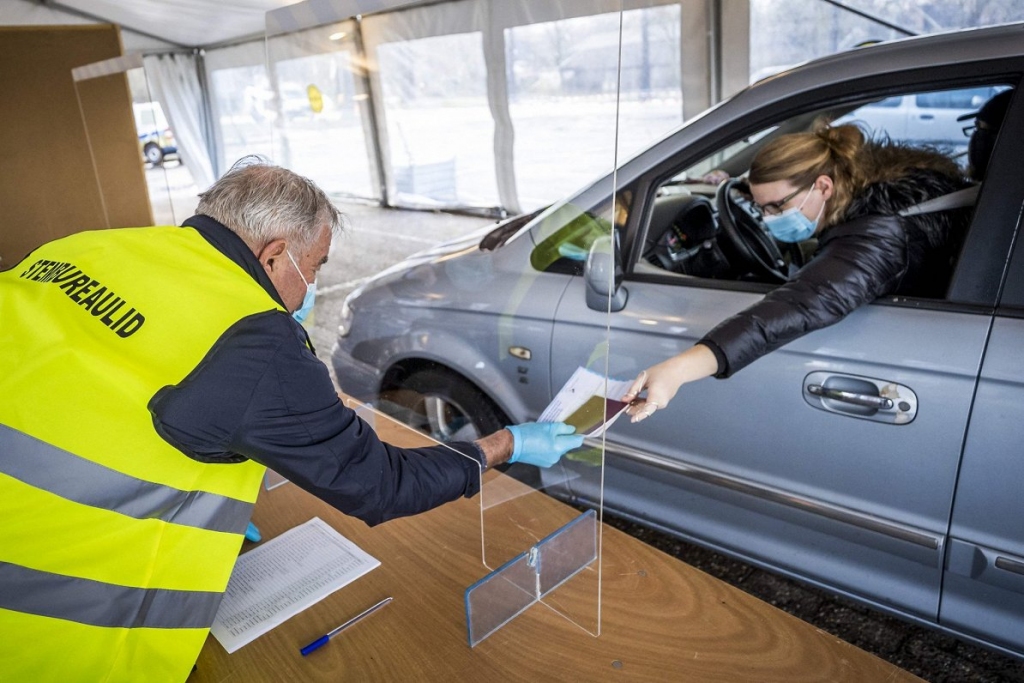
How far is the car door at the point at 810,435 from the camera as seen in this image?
5.61 feet

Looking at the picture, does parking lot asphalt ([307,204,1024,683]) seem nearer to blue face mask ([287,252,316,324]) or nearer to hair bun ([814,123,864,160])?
blue face mask ([287,252,316,324])

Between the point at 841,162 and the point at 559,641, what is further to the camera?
the point at 841,162

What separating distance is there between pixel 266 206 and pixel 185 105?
1.06m

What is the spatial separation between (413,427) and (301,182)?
674 millimetres

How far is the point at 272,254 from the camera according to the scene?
128cm

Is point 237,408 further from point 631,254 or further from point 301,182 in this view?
point 631,254

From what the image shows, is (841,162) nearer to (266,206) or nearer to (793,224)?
(793,224)

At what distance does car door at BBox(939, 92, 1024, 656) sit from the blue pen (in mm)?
1287

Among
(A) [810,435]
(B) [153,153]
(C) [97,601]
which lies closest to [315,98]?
(B) [153,153]

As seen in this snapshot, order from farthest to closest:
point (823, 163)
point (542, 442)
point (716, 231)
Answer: point (716, 231), point (823, 163), point (542, 442)

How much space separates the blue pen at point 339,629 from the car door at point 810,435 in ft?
2.35

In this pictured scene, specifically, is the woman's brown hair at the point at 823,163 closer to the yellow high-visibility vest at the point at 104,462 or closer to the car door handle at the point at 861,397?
the car door handle at the point at 861,397

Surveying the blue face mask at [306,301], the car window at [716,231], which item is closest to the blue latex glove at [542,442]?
the blue face mask at [306,301]

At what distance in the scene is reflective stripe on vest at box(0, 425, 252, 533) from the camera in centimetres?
106
